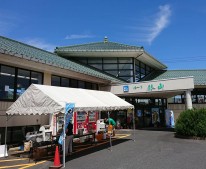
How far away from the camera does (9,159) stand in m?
10.0

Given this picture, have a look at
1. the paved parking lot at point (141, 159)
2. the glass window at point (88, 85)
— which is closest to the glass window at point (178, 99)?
the glass window at point (88, 85)

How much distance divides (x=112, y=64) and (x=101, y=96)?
1143cm

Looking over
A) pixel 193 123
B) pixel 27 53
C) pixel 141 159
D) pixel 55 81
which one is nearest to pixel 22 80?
pixel 27 53

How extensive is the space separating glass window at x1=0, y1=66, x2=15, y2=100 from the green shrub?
11.2m

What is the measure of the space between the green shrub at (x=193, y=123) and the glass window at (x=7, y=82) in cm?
1118

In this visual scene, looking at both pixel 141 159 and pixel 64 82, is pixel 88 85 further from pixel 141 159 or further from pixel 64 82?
pixel 141 159

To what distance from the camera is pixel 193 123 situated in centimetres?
1515

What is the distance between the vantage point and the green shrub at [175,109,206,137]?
14773 millimetres

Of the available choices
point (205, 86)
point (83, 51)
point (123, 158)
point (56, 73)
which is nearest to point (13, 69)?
point (56, 73)

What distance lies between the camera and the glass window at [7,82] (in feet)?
42.0

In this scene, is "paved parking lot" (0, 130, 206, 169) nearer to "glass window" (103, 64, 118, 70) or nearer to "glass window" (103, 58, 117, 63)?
"glass window" (103, 64, 118, 70)

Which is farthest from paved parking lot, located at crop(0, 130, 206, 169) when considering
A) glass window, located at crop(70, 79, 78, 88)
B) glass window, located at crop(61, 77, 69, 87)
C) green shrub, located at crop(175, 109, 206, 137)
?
glass window, located at crop(70, 79, 78, 88)

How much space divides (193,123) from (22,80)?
1126 cm

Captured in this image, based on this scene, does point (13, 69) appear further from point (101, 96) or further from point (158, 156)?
point (158, 156)
